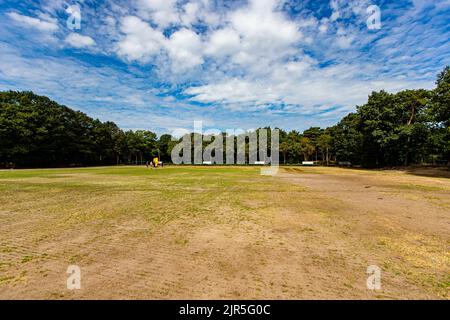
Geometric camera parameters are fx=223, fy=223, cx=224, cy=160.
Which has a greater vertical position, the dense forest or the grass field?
the dense forest

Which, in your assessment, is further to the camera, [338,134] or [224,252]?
[338,134]

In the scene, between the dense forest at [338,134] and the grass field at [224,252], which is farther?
the dense forest at [338,134]

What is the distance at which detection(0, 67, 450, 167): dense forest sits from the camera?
1529 inches

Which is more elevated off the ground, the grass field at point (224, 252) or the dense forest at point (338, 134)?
the dense forest at point (338, 134)

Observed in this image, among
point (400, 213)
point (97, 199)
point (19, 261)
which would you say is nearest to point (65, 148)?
point (97, 199)

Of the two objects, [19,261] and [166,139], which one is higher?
[166,139]

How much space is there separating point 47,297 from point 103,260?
1323mm

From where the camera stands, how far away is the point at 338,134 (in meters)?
70.8

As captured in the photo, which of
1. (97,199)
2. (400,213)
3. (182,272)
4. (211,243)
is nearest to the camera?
(182,272)

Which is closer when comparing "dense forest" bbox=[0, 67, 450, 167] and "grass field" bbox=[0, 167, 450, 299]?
"grass field" bbox=[0, 167, 450, 299]

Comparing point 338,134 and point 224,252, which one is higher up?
point 338,134

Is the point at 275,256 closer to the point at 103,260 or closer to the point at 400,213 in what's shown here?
the point at 103,260

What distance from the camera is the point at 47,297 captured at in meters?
3.58

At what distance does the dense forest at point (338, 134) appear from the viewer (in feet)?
127
